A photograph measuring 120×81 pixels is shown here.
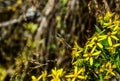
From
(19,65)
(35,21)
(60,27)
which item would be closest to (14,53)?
(35,21)

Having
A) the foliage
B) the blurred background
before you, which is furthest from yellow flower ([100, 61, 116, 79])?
the blurred background

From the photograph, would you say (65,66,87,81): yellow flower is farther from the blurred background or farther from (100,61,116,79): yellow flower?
the blurred background

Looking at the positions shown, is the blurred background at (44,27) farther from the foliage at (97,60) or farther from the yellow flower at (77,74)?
the yellow flower at (77,74)

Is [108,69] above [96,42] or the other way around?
the other way around

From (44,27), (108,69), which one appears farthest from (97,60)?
(44,27)

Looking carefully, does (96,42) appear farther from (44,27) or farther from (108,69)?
(44,27)

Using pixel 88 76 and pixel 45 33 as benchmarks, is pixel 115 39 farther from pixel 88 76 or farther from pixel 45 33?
pixel 45 33

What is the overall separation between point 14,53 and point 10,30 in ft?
0.79

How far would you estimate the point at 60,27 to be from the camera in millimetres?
3266

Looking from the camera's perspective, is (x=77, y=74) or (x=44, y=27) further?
(x=44, y=27)

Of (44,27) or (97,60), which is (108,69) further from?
(44,27)

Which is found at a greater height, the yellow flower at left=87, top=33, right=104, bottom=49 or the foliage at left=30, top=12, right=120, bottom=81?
the yellow flower at left=87, top=33, right=104, bottom=49

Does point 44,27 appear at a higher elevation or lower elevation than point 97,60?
higher

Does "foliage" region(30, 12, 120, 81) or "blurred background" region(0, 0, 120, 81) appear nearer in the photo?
"foliage" region(30, 12, 120, 81)
